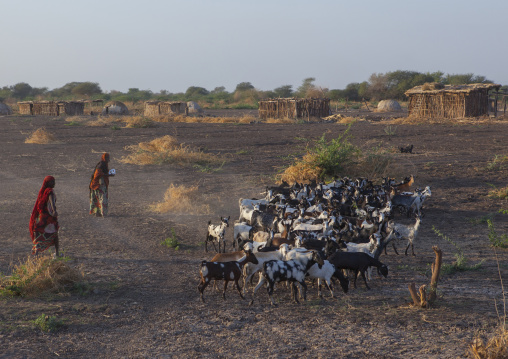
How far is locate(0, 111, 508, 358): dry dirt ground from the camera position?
5605 millimetres

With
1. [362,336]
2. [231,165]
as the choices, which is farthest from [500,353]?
[231,165]

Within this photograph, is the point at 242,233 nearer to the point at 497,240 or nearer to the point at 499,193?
the point at 497,240

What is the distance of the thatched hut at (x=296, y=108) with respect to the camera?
43.8 meters

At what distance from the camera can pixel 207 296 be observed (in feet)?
23.2

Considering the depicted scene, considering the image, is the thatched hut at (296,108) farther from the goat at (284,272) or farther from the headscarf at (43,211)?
the goat at (284,272)

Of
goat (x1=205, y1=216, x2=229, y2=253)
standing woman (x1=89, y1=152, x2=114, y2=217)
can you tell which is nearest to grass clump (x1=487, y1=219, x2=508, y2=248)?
goat (x1=205, y1=216, x2=229, y2=253)

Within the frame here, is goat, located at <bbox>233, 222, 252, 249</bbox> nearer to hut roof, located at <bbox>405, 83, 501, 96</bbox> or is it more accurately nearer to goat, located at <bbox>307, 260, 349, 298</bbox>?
goat, located at <bbox>307, 260, 349, 298</bbox>

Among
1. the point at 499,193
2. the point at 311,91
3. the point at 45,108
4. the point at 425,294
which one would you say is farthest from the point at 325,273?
the point at 311,91

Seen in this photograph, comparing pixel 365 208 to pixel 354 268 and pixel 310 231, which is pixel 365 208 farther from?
pixel 354 268

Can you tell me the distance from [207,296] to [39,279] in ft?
7.15

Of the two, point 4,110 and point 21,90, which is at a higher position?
point 21,90

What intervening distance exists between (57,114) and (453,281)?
48508 mm

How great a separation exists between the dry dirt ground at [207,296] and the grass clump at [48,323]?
9cm

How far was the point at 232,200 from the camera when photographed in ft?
44.3
